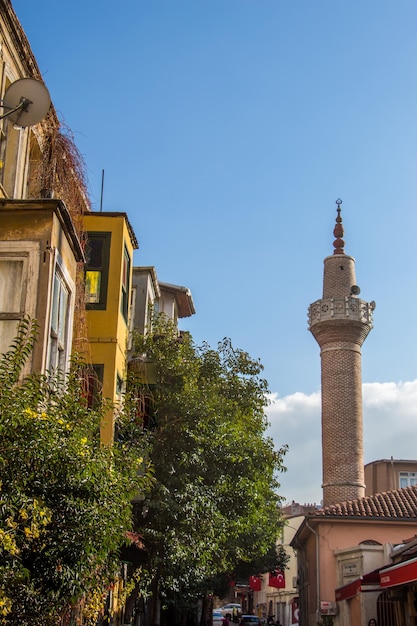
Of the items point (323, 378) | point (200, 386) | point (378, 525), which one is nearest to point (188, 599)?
point (378, 525)

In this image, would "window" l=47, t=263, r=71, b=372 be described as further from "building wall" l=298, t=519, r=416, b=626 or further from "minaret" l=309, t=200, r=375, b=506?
"minaret" l=309, t=200, r=375, b=506

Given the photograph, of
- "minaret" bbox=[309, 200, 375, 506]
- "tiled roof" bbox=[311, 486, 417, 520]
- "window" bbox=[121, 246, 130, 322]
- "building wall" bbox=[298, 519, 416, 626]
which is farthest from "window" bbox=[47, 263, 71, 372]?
"minaret" bbox=[309, 200, 375, 506]

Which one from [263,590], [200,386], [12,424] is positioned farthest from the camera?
[263,590]

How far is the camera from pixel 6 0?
13.1 metres

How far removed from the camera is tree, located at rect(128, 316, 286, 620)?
65.6 ft

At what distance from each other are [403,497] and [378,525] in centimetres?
281

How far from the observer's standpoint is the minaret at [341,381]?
42.9m

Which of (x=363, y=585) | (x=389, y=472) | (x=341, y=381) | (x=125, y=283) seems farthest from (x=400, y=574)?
(x=389, y=472)

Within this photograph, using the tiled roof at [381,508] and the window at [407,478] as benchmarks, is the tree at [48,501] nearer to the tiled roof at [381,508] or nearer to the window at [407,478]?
the tiled roof at [381,508]

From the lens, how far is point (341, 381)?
4400cm

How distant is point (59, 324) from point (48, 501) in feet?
12.4

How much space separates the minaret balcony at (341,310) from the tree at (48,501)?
37.3 metres

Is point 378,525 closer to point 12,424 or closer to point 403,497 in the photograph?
point 403,497

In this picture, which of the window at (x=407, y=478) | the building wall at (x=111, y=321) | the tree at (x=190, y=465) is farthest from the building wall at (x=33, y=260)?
the window at (x=407, y=478)
